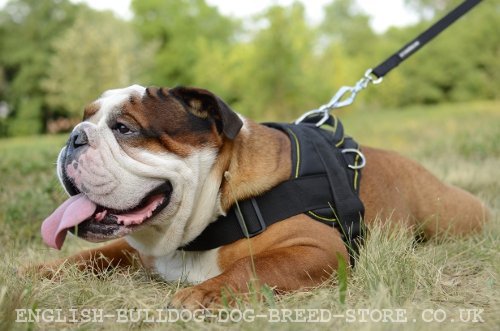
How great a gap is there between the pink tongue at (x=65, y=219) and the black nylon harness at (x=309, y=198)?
2.07 ft

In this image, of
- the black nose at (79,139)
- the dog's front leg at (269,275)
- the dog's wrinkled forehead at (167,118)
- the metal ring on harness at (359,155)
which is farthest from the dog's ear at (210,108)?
the metal ring on harness at (359,155)

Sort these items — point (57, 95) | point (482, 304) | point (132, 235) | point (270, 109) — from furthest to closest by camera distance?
point (57, 95) < point (270, 109) < point (132, 235) < point (482, 304)

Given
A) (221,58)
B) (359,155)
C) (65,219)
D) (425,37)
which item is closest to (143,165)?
(65,219)

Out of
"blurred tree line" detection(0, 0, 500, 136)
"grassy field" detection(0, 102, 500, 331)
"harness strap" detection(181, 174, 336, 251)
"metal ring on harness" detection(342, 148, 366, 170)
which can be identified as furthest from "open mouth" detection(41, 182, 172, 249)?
"blurred tree line" detection(0, 0, 500, 136)

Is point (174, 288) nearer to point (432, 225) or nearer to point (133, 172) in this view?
point (133, 172)

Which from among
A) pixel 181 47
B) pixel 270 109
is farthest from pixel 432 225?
pixel 181 47

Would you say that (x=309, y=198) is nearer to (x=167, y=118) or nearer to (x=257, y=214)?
(x=257, y=214)

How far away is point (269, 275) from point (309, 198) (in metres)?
0.70

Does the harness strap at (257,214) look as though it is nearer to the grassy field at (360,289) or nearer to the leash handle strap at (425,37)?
the grassy field at (360,289)

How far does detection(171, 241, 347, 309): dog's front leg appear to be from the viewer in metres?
2.68

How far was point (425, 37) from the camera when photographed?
189 inches

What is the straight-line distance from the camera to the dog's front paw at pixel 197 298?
2.62 metres

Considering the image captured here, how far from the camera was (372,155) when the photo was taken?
14.1 feet

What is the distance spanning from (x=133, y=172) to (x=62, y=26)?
127 ft
